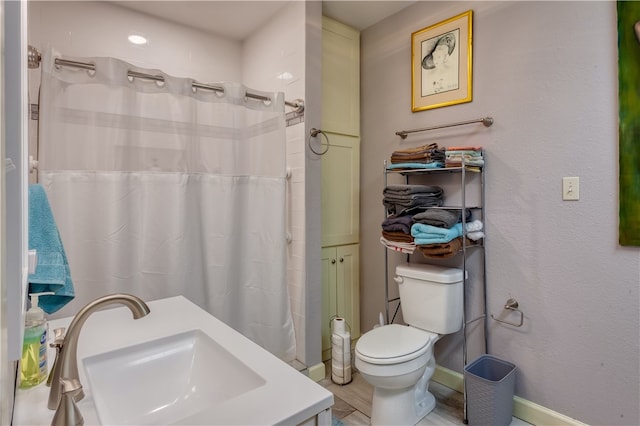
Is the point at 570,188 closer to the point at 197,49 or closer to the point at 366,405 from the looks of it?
the point at 366,405

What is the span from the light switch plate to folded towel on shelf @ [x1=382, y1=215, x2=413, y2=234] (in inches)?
28.8

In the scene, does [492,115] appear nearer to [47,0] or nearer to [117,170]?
[117,170]

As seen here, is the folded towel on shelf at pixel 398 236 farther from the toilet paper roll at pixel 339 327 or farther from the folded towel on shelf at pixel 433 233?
the toilet paper roll at pixel 339 327

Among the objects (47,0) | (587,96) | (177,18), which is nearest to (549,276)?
(587,96)

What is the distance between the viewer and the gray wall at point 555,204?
1.52m

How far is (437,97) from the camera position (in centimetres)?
212

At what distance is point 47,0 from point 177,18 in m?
0.71

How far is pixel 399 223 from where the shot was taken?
1.96 m

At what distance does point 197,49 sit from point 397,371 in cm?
248

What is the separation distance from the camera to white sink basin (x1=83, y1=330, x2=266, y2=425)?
0.90 m

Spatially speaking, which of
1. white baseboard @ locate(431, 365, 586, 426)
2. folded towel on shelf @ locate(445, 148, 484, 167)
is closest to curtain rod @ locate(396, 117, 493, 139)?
folded towel on shelf @ locate(445, 148, 484, 167)

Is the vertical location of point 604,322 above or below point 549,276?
below

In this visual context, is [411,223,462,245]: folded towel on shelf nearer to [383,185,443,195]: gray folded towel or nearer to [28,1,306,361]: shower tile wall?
[383,185,443,195]: gray folded towel

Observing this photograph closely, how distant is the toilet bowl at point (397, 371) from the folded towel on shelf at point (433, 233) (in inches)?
20.1
